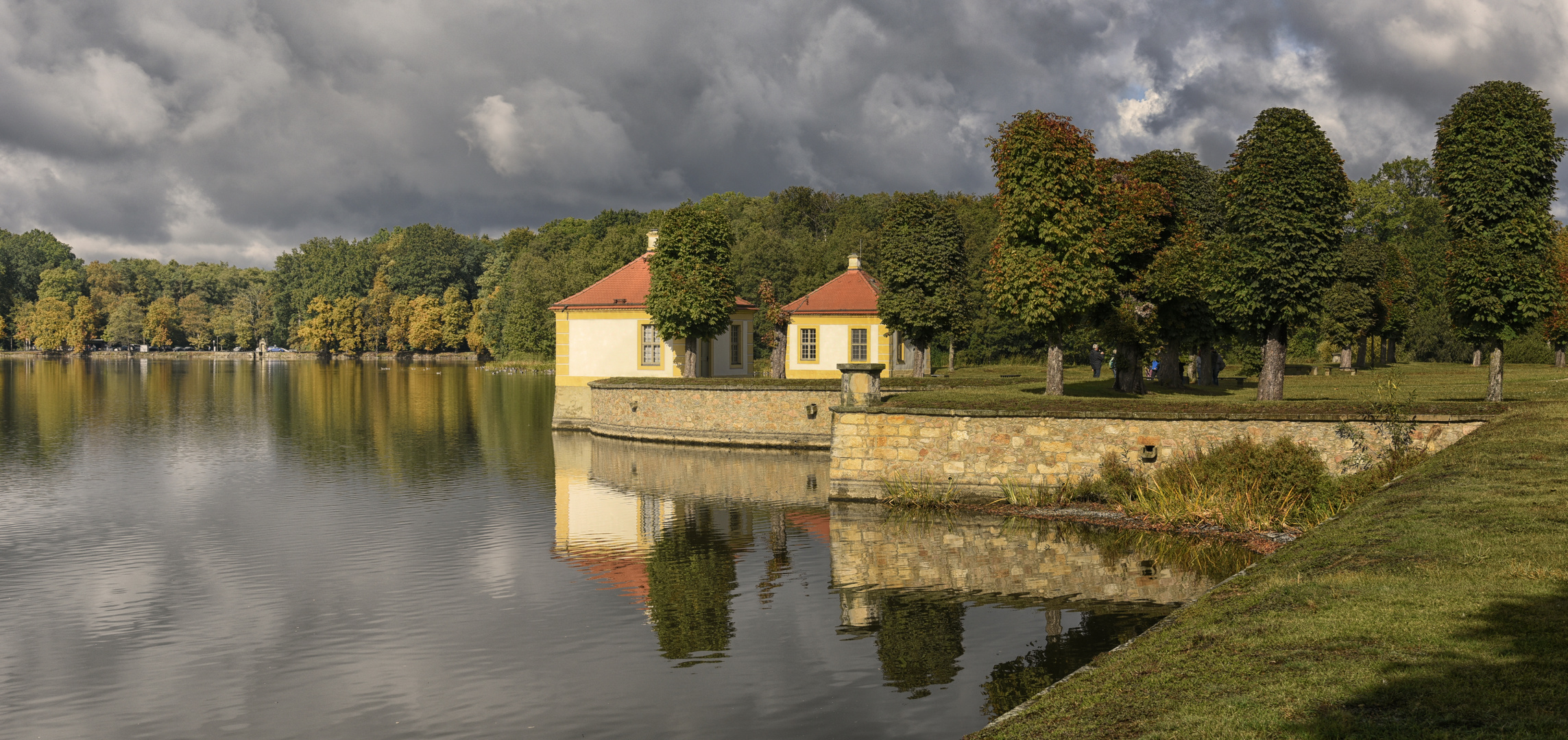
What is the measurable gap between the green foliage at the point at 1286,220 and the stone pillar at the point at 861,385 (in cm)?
1062

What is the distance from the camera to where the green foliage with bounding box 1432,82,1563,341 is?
24328 millimetres

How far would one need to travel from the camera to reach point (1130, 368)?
34219 mm

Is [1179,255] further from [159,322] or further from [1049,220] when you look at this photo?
[159,322]

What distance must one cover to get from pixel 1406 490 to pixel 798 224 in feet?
270

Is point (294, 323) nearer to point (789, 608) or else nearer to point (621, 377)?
point (621, 377)

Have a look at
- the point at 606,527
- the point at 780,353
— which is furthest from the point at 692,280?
the point at 606,527

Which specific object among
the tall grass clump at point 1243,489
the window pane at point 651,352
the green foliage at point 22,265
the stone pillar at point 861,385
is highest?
the green foliage at point 22,265

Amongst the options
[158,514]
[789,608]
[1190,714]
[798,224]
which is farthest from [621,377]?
[798,224]

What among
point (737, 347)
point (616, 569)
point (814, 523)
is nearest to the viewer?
point (616, 569)

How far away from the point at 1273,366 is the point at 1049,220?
7.39 m

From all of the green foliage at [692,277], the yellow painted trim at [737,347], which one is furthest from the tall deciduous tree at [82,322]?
the green foliage at [692,277]

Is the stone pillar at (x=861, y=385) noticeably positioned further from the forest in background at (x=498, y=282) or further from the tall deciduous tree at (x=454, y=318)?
the tall deciduous tree at (x=454, y=318)

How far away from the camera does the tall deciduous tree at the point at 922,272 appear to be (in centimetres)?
4184

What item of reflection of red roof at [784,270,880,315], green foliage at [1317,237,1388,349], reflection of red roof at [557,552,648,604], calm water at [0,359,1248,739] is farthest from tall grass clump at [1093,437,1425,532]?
green foliage at [1317,237,1388,349]
